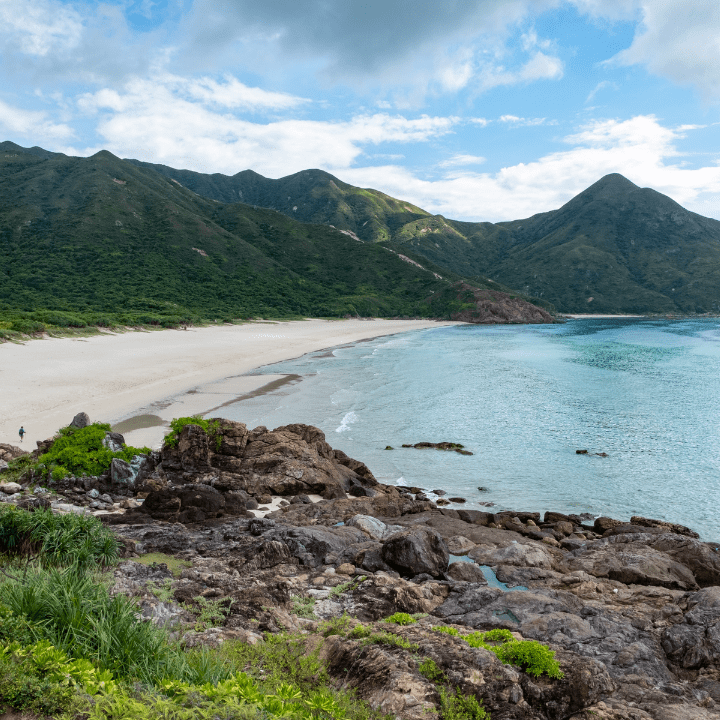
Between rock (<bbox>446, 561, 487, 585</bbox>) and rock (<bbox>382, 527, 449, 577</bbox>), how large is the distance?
19 cm

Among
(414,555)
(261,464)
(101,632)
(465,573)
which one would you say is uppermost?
(101,632)

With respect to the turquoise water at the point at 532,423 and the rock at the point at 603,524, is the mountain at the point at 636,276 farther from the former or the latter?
the rock at the point at 603,524

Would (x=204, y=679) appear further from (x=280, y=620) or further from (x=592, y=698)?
(x=592, y=698)

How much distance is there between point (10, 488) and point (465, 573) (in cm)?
1222

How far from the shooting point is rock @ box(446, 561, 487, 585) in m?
9.94

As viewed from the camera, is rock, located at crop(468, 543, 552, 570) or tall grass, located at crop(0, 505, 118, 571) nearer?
tall grass, located at crop(0, 505, 118, 571)

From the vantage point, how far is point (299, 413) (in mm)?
27703

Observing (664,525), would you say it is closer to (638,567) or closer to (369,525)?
(638,567)

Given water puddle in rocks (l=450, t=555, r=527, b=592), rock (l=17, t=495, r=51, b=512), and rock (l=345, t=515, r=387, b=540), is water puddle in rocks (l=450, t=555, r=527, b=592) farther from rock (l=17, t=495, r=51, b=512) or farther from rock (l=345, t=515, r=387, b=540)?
rock (l=17, t=495, r=51, b=512)

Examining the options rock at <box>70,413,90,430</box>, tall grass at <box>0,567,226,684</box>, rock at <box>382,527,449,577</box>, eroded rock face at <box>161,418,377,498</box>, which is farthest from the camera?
rock at <box>70,413,90,430</box>

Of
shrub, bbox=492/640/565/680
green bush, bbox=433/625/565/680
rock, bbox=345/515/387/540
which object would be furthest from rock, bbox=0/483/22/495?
shrub, bbox=492/640/565/680

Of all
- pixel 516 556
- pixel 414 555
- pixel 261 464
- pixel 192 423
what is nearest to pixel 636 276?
pixel 261 464

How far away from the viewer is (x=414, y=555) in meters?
9.97

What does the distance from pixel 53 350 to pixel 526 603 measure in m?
41.5
